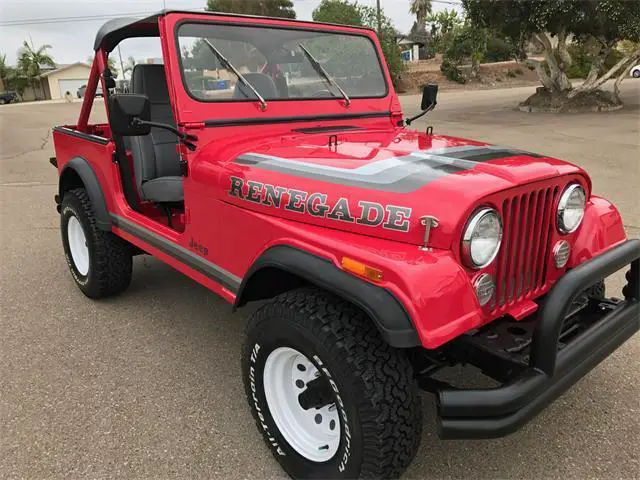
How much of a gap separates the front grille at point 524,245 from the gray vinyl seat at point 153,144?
2400mm

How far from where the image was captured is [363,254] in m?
1.78

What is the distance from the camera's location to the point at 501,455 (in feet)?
7.36

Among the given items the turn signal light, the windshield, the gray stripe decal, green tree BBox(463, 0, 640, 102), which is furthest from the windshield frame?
green tree BBox(463, 0, 640, 102)

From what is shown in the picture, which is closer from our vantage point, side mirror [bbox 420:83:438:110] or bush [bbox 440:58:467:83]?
side mirror [bbox 420:83:438:110]

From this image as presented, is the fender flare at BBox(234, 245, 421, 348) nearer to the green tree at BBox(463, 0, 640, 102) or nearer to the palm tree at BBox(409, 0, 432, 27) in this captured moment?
the green tree at BBox(463, 0, 640, 102)

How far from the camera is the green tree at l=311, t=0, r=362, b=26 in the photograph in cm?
2837

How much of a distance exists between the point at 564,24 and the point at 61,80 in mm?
57689

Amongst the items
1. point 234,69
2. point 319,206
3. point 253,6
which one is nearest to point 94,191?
point 234,69

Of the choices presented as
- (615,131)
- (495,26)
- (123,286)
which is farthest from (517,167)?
(495,26)

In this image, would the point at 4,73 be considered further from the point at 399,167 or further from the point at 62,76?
the point at 399,167

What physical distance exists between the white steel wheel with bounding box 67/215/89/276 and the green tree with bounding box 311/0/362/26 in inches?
1013

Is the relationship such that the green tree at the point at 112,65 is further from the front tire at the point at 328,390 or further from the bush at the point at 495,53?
the bush at the point at 495,53

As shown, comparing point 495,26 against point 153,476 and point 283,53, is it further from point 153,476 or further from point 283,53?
point 153,476

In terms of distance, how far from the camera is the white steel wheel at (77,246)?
4055 millimetres
